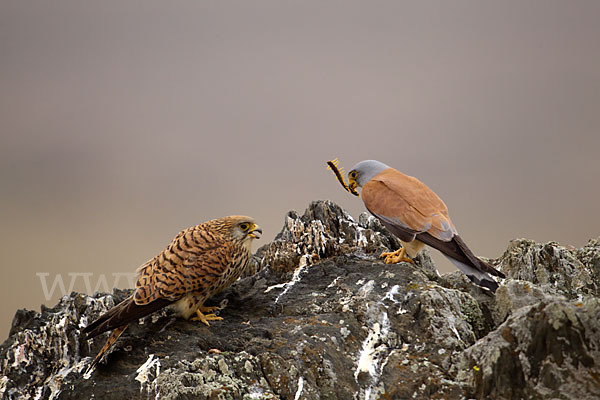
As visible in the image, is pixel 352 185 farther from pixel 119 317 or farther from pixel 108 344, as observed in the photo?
pixel 108 344

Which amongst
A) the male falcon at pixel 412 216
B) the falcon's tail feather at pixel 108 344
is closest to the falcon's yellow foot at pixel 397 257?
the male falcon at pixel 412 216

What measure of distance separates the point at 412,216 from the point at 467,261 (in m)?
0.85

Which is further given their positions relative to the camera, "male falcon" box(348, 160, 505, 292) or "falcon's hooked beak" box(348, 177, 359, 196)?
"falcon's hooked beak" box(348, 177, 359, 196)

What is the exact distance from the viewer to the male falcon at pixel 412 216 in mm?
6535

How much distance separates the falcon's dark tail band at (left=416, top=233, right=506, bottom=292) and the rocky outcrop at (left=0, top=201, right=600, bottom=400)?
Result: 0.22 m

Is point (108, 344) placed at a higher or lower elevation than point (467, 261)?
lower

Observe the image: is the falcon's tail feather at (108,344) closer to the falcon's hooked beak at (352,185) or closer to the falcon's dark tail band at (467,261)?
the falcon's hooked beak at (352,185)

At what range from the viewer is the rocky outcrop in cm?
467

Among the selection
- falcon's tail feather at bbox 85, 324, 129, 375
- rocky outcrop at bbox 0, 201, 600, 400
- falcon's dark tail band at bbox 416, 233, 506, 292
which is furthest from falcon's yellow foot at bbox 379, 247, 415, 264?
falcon's tail feather at bbox 85, 324, 129, 375

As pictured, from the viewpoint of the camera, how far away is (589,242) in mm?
8758

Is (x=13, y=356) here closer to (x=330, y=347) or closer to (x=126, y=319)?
(x=126, y=319)

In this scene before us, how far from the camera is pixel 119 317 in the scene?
5832mm

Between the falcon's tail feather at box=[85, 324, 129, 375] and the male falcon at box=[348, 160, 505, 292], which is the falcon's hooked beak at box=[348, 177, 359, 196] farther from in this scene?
the falcon's tail feather at box=[85, 324, 129, 375]

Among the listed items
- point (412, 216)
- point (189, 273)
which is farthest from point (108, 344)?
point (412, 216)
